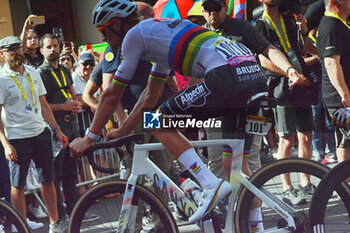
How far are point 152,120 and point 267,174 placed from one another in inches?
31.9

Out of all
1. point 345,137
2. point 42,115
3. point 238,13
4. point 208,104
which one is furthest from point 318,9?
point 208,104

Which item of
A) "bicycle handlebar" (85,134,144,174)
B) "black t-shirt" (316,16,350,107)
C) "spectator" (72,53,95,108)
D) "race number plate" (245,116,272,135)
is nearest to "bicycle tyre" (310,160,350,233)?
"race number plate" (245,116,272,135)

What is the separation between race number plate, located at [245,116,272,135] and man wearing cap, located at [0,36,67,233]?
2849 millimetres

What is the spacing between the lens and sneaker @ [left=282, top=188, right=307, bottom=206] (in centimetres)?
416

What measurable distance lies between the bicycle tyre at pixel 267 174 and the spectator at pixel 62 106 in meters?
3.19

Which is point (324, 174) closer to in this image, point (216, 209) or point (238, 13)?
point (216, 209)

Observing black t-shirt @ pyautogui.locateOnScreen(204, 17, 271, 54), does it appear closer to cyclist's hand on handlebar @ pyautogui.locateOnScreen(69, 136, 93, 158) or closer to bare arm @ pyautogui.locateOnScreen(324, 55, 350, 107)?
bare arm @ pyautogui.locateOnScreen(324, 55, 350, 107)

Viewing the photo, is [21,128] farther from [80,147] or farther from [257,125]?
[257,125]

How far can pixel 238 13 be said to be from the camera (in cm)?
772

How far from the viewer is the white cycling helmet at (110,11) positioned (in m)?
4.49

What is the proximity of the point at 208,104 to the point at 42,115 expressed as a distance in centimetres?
314

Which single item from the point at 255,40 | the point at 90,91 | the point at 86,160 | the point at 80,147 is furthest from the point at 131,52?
the point at 86,160

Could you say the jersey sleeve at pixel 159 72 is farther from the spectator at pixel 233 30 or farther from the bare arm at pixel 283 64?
the bare arm at pixel 283 64

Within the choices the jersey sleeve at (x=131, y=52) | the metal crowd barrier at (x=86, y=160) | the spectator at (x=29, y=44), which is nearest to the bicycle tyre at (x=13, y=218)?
the jersey sleeve at (x=131, y=52)
